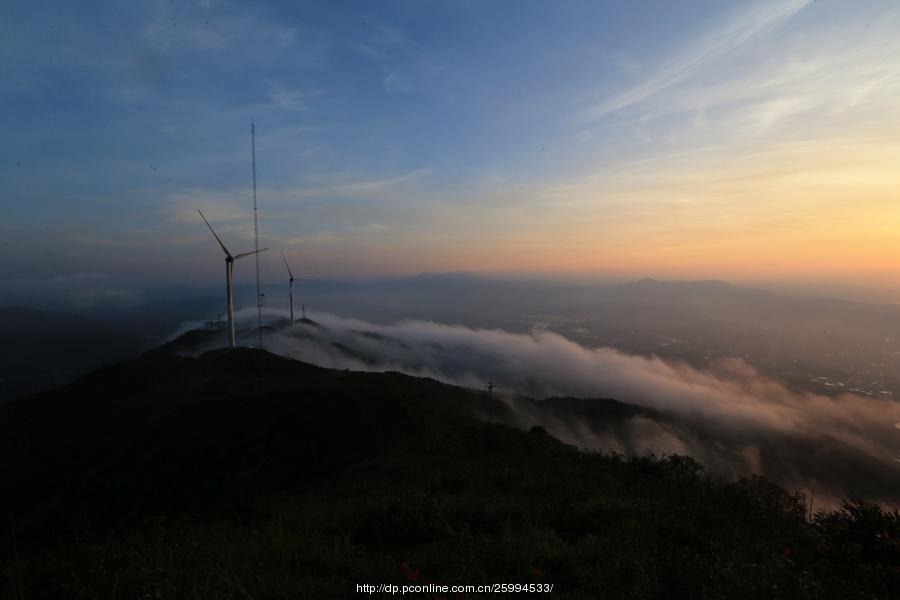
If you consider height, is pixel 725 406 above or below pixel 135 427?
below

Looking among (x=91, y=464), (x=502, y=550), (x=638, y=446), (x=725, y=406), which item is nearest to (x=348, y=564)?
(x=502, y=550)

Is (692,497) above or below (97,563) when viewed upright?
below

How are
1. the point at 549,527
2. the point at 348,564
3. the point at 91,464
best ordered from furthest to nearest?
the point at 91,464, the point at 549,527, the point at 348,564

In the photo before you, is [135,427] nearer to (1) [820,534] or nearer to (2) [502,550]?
(2) [502,550]

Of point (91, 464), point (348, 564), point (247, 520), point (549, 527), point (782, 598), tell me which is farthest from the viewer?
point (91, 464)

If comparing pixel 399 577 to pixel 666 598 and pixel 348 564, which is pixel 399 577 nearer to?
pixel 348 564

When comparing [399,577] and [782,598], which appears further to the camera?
[399,577]

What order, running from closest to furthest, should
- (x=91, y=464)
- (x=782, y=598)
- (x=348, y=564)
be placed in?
(x=782, y=598)
(x=348, y=564)
(x=91, y=464)

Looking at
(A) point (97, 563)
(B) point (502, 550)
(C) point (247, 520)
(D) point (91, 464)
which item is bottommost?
(D) point (91, 464)

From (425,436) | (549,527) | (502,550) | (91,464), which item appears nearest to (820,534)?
(549,527)
